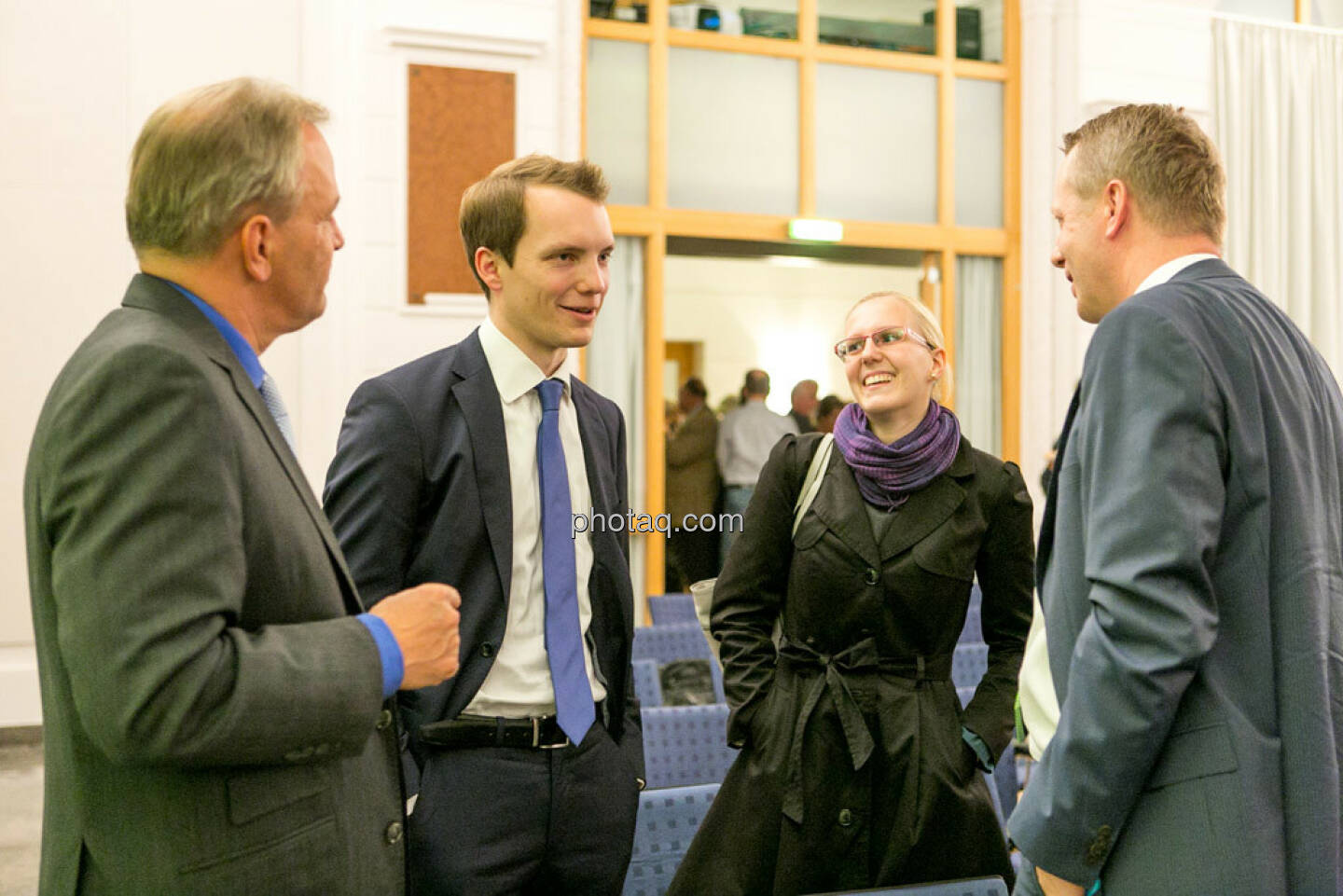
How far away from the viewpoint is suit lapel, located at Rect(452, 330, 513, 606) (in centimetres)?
201

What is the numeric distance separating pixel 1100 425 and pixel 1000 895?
82 centimetres

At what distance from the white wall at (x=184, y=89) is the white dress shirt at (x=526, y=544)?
4.94 meters

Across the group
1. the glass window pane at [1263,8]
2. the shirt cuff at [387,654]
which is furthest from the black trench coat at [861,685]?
the glass window pane at [1263,8]

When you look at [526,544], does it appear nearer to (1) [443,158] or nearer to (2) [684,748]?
(2) [684,748]

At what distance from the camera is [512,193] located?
86.1 inches

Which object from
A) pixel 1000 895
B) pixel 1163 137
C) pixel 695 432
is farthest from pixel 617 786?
pixel 695 432

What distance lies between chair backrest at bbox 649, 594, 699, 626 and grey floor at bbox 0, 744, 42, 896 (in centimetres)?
248

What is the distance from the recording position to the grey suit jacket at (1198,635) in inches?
59.5

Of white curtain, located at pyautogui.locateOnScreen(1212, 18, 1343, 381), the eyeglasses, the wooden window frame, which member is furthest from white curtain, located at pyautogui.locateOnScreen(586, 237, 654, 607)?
the eyeglasses

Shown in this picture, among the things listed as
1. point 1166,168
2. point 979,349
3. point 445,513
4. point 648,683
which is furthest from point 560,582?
point 979,349

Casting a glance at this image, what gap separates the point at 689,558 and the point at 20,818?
4.60 m

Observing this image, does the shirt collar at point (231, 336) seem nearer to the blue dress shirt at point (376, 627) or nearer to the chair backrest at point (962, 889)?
the blue dress shirt at point (376, 627)

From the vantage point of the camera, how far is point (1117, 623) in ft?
5.02

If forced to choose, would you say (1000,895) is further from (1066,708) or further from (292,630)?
(292,630)
